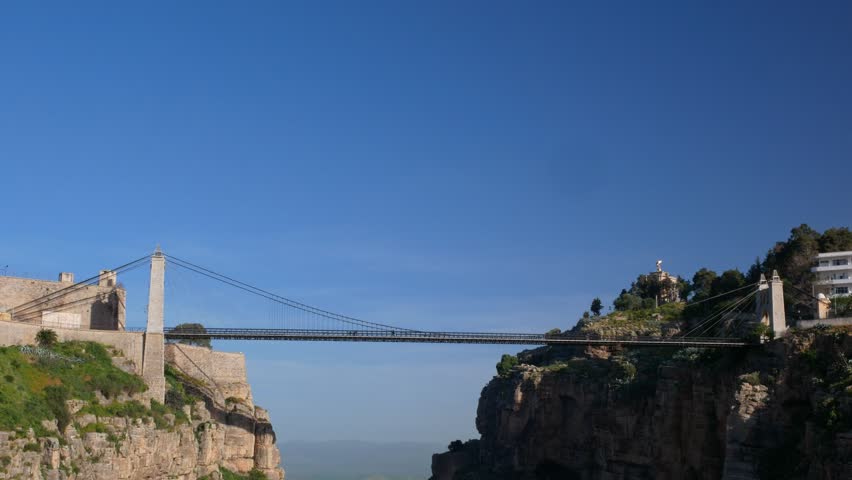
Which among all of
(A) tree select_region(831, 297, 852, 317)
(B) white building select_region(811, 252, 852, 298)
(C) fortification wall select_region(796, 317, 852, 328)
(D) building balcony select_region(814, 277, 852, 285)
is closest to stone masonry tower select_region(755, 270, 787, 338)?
(C) fortification wall select_region(796, 317, 852, 328)

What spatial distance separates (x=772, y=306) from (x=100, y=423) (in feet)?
119

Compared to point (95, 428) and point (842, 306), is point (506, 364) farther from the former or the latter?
point (95, 428)

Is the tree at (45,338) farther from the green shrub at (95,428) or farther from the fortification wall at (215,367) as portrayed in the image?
the fortification wall at (215,367)

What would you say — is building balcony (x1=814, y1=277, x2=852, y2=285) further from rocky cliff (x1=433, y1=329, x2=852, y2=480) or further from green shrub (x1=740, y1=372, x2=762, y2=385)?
green shrub (x1=740, y1=372, x2=762, y2=385)

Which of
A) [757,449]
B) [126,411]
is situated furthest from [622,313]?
[126,411]

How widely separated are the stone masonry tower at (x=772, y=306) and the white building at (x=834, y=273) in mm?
8319

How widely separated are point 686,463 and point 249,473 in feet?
88.0

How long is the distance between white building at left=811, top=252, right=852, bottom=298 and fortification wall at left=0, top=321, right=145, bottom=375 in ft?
143

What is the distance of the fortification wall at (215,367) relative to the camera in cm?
6512

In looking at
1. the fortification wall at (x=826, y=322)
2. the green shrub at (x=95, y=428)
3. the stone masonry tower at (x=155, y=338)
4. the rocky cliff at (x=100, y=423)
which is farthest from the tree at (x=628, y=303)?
the green shrub at (x=95, y=428)

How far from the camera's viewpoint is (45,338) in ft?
168

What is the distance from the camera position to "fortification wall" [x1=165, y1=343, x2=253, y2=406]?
6512cm

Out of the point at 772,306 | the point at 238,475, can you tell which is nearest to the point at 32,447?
the point at 238,475

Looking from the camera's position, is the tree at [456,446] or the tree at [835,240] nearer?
the tree at [835,240]
